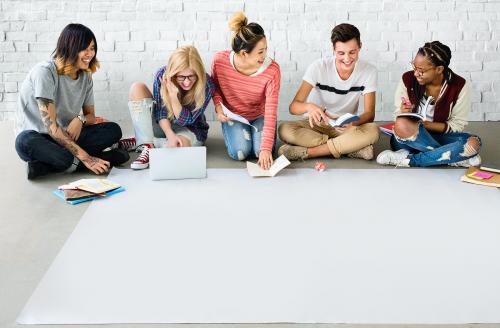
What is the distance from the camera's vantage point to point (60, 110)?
11.4 feet

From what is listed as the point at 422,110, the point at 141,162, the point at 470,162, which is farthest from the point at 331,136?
the point at 141,162

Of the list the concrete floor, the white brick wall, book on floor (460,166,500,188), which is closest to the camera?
the concrete floor

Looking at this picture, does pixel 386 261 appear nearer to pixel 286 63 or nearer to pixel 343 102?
pixel 343 102

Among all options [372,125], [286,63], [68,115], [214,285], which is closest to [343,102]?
[372,125]

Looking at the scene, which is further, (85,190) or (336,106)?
(336,106)

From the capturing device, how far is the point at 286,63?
4.51 meters

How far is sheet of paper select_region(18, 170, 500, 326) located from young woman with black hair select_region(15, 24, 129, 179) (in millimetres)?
367

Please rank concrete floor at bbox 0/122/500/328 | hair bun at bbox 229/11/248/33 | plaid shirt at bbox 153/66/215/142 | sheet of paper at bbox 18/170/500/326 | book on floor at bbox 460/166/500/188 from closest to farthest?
sheet of paper at bbox 18/170/500/326
concrete floor at bbox 0/122/500/328
book on floor at bbox 460/166/500/188
hair bun at bbox 229/11/248/33
plaid shirt at bbox 153/66/215/142

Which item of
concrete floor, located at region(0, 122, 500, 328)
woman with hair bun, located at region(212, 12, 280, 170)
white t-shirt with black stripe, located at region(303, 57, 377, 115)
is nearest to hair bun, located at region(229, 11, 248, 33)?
woman with hair bun, located at region(212, 12, 280, 170)

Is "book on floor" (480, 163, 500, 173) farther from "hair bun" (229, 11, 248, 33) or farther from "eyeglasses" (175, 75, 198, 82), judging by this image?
"eyeglasses" (175, 75, 198, 82)

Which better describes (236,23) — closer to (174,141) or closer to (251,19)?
(174,141)

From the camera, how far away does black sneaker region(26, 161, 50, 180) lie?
3.36m

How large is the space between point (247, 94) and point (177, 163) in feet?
2.04

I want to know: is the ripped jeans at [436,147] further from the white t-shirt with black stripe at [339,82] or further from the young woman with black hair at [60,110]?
the young woman with black hair at [60,110]
